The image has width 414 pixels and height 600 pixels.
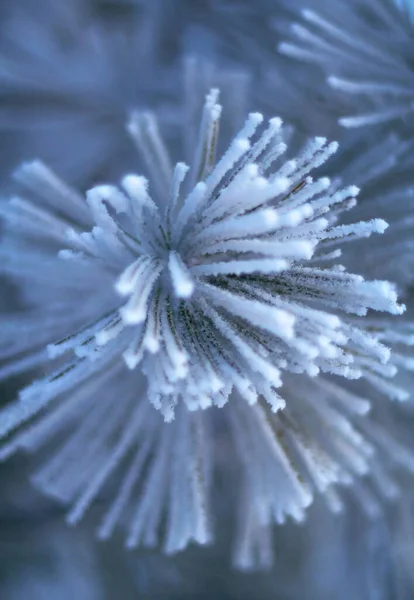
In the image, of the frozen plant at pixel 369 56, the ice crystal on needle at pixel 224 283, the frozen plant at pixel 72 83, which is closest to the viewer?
the ice crystal on needle at pixel 224 283

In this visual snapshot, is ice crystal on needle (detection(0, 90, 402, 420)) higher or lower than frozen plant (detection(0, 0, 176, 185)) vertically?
lower

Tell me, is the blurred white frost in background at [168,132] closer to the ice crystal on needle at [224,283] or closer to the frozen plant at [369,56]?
the frozen plant at [369,56]

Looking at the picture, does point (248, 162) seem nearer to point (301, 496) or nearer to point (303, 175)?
point (303, 175)

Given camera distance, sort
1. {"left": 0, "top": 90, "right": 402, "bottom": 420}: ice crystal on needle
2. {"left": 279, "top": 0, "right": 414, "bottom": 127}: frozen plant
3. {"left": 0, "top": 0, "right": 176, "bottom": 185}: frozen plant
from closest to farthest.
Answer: {"left": 0, "top": 90, "right": 402, "bottom": 420}: ice crystal on needle → {"left": 279, "top": 0, "right": 414, "bottom": 127}: frozen plant → {"left": 0, "top": 0, "right": 176, "bottom": 185}: frozen plant

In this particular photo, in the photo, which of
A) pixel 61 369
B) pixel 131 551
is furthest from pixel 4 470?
pixel 61 369

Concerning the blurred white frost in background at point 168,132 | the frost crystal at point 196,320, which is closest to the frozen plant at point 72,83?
the blurred white frost in background at point 168,132

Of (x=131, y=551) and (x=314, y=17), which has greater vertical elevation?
(x=314, y=17)

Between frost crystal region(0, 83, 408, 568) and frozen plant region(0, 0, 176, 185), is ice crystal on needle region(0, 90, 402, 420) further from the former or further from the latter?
frozen plant region(0, 0, 176, 185)

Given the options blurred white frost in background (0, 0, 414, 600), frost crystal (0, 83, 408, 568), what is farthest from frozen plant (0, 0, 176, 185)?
frost crystal (0, 83, 408, 568)
